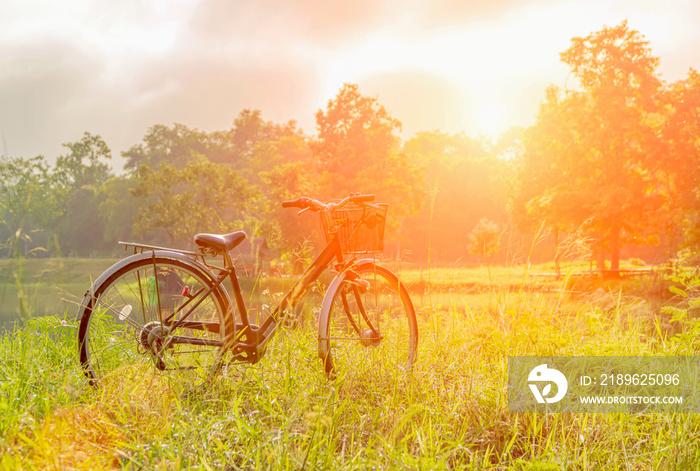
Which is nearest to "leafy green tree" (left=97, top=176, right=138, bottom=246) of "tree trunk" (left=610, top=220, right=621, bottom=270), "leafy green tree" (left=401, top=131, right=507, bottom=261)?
"leafy green tree" (left=401, top=131, right=507, bottom=261)

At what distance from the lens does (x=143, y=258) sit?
3.04 metres

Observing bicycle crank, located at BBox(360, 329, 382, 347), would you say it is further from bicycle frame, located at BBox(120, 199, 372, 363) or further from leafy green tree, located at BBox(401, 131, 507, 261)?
leafy green tree, located at BBox(401, 131, 507, 261)

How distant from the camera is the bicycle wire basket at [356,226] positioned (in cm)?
351

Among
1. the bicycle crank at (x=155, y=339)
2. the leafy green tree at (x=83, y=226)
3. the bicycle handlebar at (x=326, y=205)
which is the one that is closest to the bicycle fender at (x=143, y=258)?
the bicycle crank at (x=155, y=339)

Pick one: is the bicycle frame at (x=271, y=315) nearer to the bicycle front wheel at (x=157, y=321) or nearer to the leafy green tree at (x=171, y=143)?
the bicycle front wheel at (x=157, y=321)

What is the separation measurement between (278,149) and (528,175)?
28257 millimetres

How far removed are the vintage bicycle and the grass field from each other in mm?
146

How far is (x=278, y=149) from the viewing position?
150 ft

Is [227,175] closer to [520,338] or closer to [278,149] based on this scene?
[278,149]

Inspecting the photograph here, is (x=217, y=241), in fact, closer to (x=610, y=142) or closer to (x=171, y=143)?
(x=610, y=142)

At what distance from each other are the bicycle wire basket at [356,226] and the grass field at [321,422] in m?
0.78

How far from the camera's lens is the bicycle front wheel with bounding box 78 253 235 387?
2928 mm

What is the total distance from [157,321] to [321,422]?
4.76 feet

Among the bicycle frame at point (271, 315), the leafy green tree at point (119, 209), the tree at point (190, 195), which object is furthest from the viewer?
the leafy green tree at point (119, 209)
